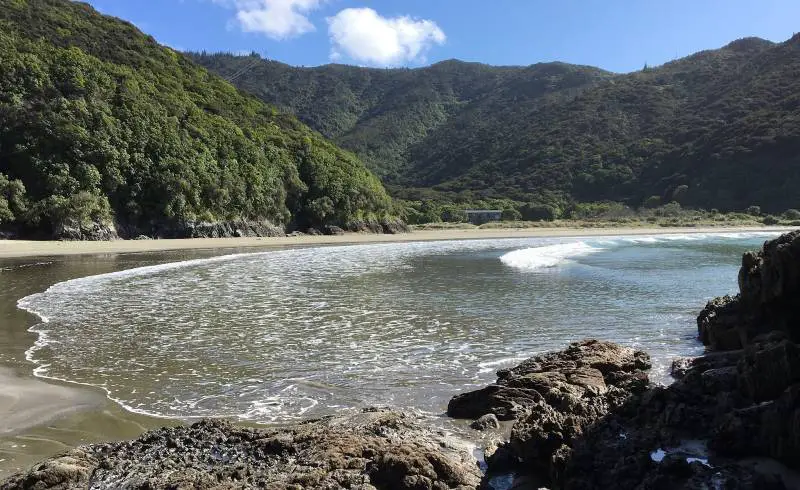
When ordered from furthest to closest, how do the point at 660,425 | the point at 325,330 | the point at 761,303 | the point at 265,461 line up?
the point at 325,330 → the point at 761,303 → the point at 265,461 → the point at 660,425

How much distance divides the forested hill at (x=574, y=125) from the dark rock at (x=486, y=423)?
9099 cm

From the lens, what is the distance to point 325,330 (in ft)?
34.9

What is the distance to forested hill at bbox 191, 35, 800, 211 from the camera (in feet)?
297

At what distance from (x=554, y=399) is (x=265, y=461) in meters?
2.61

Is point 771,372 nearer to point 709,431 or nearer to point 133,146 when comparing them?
point 709,431

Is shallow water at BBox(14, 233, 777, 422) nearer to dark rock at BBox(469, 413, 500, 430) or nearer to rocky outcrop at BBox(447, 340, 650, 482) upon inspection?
rocky outcrop at BBox(447, 340, 650, 482)

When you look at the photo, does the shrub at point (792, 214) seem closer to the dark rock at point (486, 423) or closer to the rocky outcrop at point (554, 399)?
the rocky outcrop at point (554, 399)

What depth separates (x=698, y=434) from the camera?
13.0 ft

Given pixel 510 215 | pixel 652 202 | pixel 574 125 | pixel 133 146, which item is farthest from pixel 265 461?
pixel 574 125

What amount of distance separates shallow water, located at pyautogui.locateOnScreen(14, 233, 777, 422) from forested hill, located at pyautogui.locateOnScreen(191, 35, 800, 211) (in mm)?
81001

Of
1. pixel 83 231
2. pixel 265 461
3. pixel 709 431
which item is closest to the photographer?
pixel 709 431

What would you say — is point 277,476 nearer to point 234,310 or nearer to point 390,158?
point 234,310

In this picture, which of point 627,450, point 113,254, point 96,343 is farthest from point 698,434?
point 113,254

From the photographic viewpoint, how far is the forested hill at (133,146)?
35.7 m
